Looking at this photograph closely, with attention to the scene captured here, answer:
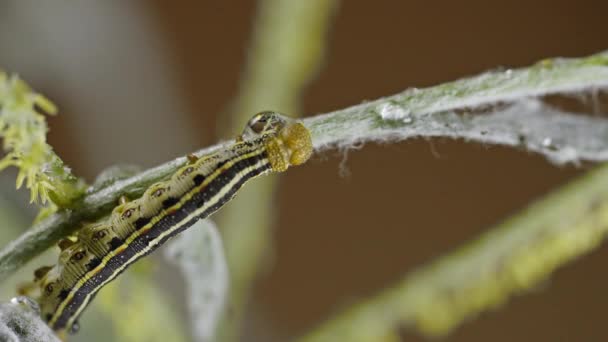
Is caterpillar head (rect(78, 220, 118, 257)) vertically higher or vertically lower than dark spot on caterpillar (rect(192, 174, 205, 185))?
lower

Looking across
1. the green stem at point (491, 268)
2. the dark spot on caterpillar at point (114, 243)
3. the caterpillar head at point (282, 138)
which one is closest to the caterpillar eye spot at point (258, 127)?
the caterpillar head at point (282, 138)

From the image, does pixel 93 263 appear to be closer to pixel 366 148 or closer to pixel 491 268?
pixel 491 268

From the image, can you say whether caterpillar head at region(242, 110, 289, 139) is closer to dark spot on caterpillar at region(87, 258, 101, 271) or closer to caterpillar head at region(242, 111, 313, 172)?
caterpillar head at region(242, 111, 313, 172)

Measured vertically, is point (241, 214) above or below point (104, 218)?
above

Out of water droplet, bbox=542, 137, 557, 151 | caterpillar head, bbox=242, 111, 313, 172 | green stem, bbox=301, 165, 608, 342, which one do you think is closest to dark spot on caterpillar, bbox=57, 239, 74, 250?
caterpillar head, bbox=242, 111, 313, 172

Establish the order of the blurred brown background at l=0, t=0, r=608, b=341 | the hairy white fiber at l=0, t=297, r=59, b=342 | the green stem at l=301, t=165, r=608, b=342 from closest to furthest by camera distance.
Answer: the hairy white fiber at l=0, t=297, r=59, b=342
the green stem at l=301, t=165, r=608, b=342
the blurred brown background at l=0, t=0, r=608, b=341

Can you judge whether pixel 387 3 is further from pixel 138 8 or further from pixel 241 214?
pixel 241 214

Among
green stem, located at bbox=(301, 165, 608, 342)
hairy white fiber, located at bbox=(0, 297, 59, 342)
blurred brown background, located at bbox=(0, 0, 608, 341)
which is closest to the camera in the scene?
hairy white fiber, located at bbox=(0, 297, 59, 342)

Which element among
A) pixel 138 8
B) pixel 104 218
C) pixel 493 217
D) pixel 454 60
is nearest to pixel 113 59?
pixel 138 8
